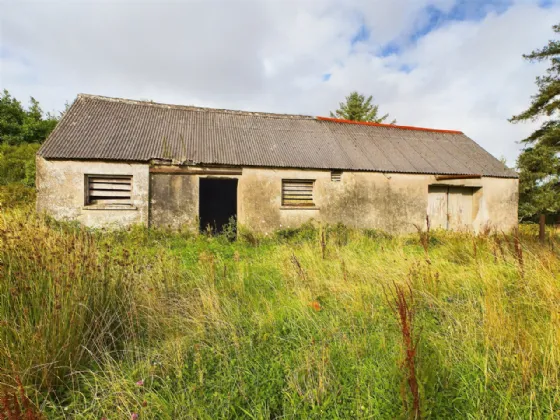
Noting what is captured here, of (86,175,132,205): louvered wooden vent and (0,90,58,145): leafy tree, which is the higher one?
(0,90,58,145): leafy tree

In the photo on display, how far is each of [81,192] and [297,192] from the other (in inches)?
277

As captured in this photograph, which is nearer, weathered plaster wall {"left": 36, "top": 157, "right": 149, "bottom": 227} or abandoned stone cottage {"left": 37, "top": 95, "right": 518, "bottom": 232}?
weathered plaster wall {"left": 36, "top": 157, "right": 149, "bottom": 227}

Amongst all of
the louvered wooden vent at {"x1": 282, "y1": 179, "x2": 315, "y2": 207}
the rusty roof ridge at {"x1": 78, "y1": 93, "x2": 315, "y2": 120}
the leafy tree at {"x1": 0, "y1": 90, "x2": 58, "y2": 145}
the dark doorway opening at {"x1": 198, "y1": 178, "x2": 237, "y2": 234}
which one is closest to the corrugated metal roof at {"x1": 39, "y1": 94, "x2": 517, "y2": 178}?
the rusty roof ridge at {"x1": 78, "y1": 93, "x2": 315, "y2": 120}

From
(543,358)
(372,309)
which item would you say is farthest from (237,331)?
(543,358)

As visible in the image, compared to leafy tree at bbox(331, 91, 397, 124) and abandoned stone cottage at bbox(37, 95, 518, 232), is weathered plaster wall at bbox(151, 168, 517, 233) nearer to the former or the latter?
abandoned stone cottage at bbox(37, 95, 518, 232)

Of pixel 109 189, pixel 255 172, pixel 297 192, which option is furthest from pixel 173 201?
pixel 297 192

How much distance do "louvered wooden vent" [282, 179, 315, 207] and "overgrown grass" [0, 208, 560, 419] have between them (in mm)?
6913

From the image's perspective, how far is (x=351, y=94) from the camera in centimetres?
3328

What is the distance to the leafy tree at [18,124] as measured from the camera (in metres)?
21.0

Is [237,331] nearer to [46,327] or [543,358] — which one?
[46,327]

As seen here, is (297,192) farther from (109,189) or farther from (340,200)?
(109,189)

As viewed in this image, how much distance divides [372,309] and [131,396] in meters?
2.25

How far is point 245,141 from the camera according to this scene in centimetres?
1125

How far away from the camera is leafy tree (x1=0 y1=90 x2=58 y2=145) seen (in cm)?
2100
